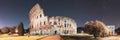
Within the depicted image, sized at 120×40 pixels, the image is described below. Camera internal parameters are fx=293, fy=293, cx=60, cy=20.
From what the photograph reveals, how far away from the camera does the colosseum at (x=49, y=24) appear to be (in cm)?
584

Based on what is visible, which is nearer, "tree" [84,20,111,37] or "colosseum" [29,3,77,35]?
"colosseum" [29,3,77,35]

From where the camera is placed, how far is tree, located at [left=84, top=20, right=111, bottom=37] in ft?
19.6

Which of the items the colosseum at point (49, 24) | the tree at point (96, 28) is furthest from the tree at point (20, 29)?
the tree at point (96, 28)

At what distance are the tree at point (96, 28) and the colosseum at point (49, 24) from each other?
0.27 m

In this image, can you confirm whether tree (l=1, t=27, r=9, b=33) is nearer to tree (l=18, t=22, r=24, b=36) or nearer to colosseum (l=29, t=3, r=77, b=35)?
tree (l=18, t=22, r=24, b=36)

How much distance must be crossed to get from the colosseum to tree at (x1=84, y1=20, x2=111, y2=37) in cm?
27

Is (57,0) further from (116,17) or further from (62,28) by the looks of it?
(116,17)

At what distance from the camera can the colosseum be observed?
19.2 feet

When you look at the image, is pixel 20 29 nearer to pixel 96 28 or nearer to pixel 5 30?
pixel 5 30

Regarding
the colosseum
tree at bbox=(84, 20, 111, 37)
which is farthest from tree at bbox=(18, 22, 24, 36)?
tree at bbox=(84, 20, 111, 37)

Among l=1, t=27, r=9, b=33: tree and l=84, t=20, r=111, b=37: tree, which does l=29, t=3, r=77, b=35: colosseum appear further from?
l=1, t=27, r=9, b=33: tree

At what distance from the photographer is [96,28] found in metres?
5.99

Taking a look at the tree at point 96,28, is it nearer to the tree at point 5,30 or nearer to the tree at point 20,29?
the tree at point 20,29

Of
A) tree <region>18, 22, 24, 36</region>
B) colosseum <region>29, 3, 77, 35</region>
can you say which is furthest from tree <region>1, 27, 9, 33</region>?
colosseum <region>29, 3, 77, 35</region>
